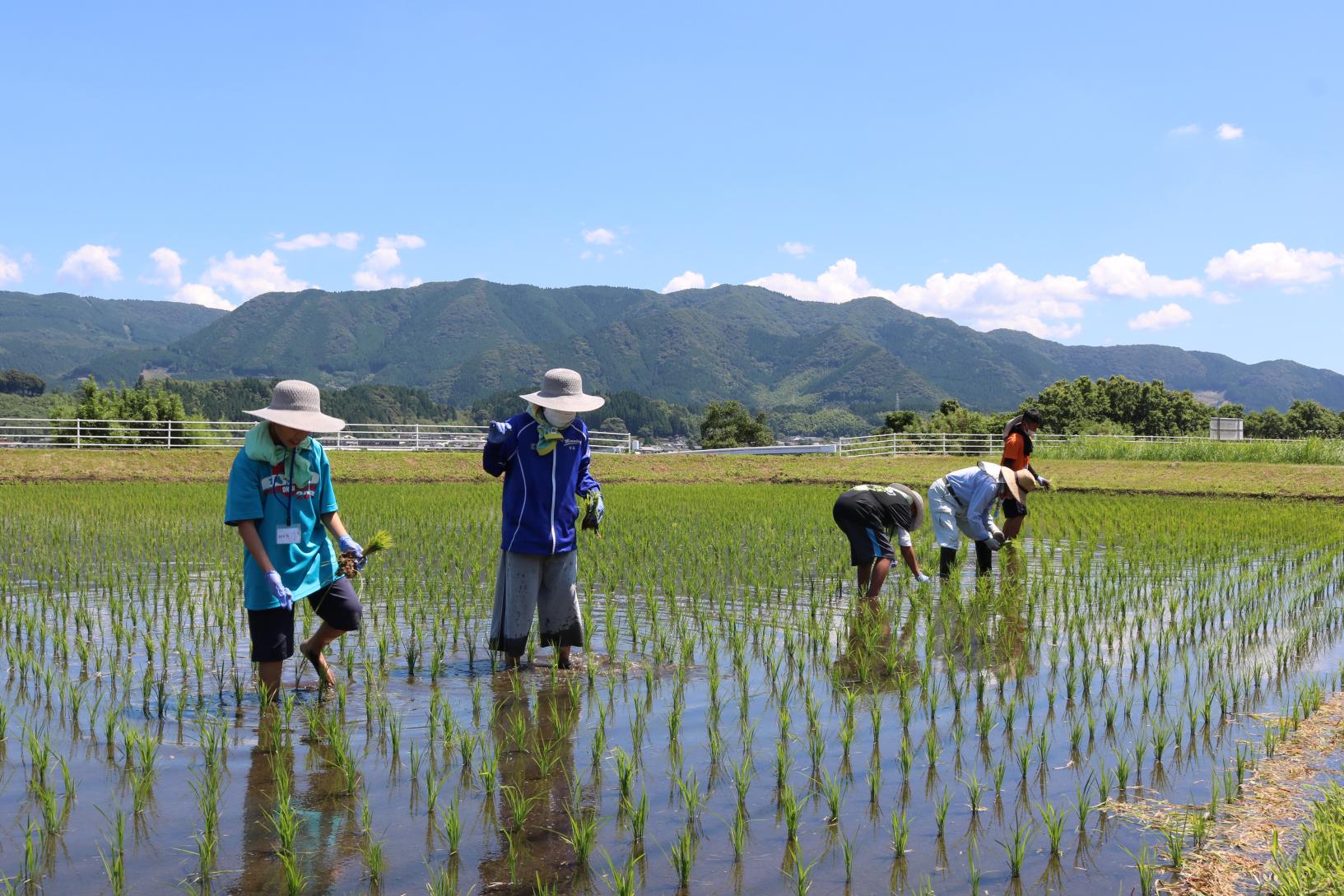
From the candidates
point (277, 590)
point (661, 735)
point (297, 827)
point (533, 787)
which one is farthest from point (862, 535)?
point (297, 827)

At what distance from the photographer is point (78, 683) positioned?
5.23 meters

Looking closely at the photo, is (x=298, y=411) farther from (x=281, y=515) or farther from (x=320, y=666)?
(x=320, y=666)

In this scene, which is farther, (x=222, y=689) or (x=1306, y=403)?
(x=1306, y=403)

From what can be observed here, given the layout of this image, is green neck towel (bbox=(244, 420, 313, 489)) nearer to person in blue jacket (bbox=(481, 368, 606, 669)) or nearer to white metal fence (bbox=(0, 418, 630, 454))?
person in blue jacket (bbox=(481, 368, 606, 669))

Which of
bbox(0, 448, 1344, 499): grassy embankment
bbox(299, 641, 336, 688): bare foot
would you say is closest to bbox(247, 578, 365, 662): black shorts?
bbox(299, 641, 336, 688): bare foot

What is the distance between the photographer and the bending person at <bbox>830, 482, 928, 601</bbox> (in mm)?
7113

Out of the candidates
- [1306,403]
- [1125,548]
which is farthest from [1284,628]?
[1306,403]

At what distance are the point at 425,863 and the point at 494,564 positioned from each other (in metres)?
6.25

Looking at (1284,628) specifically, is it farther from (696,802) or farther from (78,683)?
(78,683)

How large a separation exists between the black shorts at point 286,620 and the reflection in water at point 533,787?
0.76 meters

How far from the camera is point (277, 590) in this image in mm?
4484

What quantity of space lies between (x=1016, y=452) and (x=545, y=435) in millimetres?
6505

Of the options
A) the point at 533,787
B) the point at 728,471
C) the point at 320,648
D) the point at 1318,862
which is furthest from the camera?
the point at 728,471

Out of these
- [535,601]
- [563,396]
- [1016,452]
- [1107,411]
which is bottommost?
[535,601]
